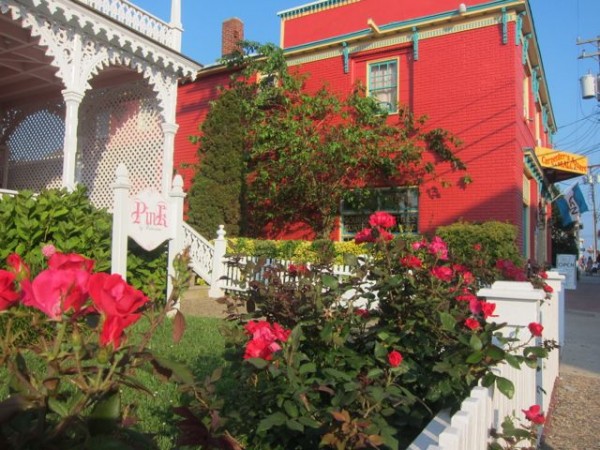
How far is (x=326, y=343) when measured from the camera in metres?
2.13

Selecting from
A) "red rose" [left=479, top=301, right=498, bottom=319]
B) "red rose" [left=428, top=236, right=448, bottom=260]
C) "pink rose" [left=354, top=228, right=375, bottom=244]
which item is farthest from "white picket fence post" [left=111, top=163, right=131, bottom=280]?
"red rose" [left=479, top=301, right=498, bottom=319]

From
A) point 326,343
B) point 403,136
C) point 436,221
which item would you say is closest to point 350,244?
point 436,221

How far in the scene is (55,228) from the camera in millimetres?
5414

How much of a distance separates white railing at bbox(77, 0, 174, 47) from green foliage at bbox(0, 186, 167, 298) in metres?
4.25

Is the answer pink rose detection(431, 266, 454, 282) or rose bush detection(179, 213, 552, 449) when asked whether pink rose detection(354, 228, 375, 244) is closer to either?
rose bush detection(179, 213, 552, 449)

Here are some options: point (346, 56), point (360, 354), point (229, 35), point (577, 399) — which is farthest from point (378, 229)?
point (229, 35)

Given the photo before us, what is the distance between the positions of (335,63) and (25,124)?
8169mm

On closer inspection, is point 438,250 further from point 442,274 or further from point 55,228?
point 55,228

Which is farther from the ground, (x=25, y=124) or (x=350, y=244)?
(x=25, y=124)

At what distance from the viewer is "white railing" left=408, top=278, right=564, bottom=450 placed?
4.99 ft

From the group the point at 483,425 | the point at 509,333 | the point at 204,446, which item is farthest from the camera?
the point at 509,333

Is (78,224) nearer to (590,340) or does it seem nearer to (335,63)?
(590,340)

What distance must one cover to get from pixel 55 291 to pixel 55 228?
5120mm

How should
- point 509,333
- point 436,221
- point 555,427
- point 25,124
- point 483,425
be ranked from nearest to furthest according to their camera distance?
1. point 483,425
2. point 509,333
3. point 555,427
4. point 436,221
5. point 25,124
